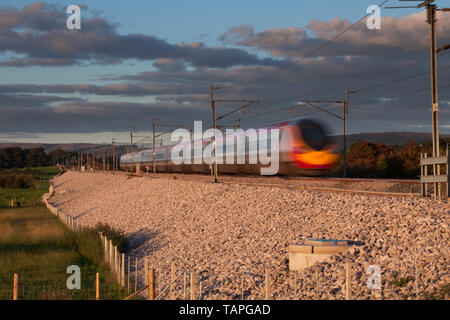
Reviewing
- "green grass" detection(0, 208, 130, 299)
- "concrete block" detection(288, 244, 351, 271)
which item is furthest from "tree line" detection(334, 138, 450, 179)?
"concrete block" detection(288, 244, 351, 271)

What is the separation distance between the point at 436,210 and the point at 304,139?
16.3 meters

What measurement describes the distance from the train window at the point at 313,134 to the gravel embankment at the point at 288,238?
195 inches

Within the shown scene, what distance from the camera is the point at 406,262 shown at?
469 inches

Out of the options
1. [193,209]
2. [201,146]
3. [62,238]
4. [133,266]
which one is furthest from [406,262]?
[201,146]

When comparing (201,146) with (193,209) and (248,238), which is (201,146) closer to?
(193,209)

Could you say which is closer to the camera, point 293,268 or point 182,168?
point 293,268

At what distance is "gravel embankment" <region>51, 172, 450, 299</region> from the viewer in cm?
1184

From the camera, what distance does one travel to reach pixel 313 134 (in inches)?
1240

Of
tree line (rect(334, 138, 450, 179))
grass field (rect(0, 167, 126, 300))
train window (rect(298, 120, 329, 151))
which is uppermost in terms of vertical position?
train window (rect(298, 120, 329, 151))
